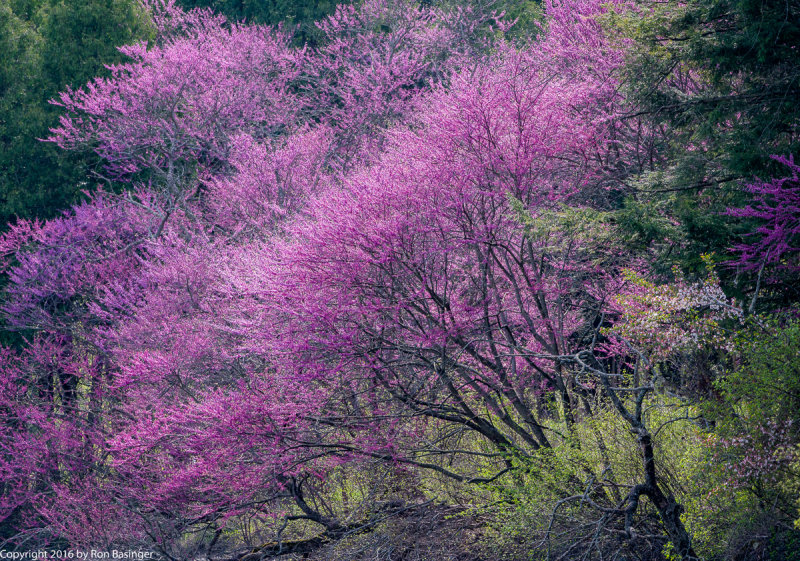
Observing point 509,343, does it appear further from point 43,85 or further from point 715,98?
point 43,85

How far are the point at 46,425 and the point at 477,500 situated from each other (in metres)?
8.03

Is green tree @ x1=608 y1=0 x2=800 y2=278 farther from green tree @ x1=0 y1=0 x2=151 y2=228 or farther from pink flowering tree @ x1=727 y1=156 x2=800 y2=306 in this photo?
green tree @ x1=0 y1=0 x2=151 y2=228

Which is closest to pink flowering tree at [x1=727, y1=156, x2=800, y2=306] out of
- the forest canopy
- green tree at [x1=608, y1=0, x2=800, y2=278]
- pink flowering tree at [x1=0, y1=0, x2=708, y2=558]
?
the forest canopy

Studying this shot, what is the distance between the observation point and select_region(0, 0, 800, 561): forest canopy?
22.0ft

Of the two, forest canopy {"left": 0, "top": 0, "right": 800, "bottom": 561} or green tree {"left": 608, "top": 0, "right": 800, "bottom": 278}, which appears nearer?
forest canopy {"left": 0, "top": 0, "right": 800, "bottom": 561}

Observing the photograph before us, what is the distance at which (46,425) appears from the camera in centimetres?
1352

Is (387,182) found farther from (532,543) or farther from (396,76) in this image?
(396,76)

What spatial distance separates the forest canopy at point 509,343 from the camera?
22.0 ft

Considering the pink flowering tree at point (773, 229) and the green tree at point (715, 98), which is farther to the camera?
the green tree at point (715, 98)

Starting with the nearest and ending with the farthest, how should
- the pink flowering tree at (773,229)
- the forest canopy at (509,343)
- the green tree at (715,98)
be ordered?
the pink flowering tree at (773,229)
the forest canopy at (509,343)
the green tree at (715,98)

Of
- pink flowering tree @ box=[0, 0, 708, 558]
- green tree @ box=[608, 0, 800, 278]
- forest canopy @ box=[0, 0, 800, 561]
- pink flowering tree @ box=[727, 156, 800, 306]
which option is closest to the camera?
pink flowering tree @ box=[727, 156, 800, 306]

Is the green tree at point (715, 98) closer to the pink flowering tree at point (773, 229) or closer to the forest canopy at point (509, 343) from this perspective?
the forest canopy at point (509, 343)

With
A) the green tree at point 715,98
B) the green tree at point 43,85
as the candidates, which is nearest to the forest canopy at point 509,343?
the green tree at point 715,98

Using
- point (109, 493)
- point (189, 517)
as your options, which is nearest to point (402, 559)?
point (189, 517)
